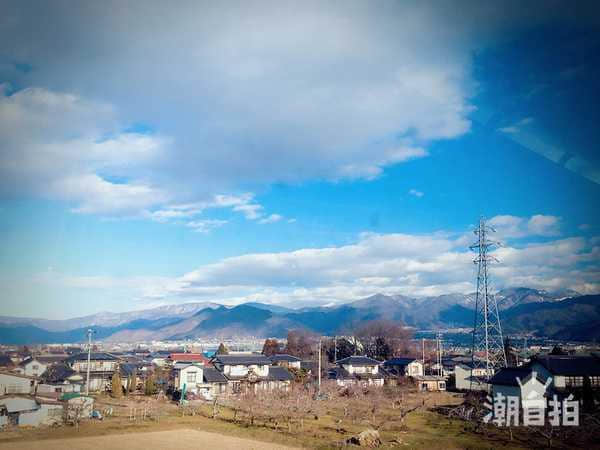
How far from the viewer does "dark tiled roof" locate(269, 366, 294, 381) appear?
127ft

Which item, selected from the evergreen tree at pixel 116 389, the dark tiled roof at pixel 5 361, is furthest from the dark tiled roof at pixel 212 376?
the dark tiled roof at pixel 5 361

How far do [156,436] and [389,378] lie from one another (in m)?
28.5

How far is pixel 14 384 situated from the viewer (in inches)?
910

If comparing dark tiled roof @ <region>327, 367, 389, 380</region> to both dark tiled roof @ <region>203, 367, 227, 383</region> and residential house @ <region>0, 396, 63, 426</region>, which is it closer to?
dark tiled roof @ <region>203, 367, 227, 383</region>

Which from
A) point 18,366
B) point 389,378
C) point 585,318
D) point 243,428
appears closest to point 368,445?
point 243,428

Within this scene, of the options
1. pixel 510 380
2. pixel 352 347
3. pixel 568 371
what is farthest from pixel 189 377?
pixel 352 347

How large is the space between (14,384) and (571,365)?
3170 cm

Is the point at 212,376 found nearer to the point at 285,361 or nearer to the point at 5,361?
the point at 285,361

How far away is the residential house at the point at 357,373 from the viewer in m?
41.0

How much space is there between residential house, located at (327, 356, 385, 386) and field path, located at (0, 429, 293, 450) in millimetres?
21838

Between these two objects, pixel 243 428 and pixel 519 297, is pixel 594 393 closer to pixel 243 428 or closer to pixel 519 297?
pixel 243 428

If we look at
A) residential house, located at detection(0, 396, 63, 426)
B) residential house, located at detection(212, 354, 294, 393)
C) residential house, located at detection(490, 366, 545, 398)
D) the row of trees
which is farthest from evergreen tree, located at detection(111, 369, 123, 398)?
the row of trees

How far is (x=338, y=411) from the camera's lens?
27766 millimetres

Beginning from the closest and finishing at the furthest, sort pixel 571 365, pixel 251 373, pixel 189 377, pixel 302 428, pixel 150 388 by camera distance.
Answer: pixel 302 428, pixel 571 365, pixel 150 388, pixel 189 377, pixel 251 373
